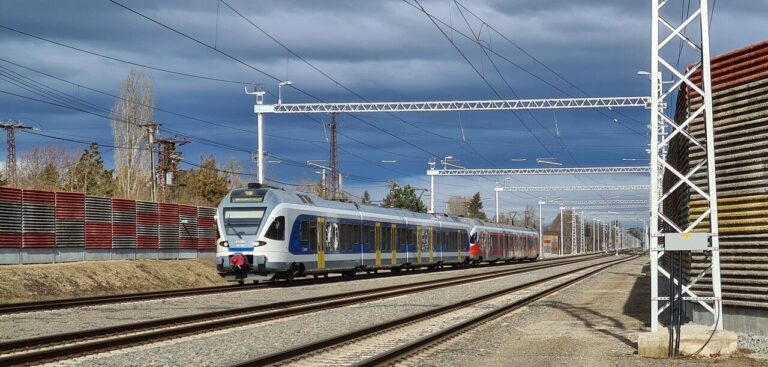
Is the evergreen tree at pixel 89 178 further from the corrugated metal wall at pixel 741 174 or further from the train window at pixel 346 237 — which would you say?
the corrugated metal wall at pixel 741 174

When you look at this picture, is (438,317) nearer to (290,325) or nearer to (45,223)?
(290,325)

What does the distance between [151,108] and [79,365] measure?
59248mm

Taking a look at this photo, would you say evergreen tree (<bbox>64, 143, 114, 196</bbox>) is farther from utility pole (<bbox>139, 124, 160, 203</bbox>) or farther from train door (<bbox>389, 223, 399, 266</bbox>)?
train door (<bbox>389, 223, 399, 266</bbox>)

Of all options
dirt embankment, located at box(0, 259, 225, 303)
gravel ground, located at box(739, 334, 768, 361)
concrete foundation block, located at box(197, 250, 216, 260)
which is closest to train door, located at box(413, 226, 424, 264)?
concrete foundation block, located at box(197, 250, 216, 260)

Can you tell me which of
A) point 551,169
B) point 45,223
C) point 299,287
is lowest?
point 299,287

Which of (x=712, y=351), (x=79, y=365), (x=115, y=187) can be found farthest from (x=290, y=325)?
(x=115, y=187)

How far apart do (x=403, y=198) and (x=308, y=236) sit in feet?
212

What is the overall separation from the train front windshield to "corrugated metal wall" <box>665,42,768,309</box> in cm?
1685

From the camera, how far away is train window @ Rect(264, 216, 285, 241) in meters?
30.4

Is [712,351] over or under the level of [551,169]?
under

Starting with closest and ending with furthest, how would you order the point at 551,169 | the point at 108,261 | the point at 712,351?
the point at 712,351, the point at 108,261, the point at 551,169

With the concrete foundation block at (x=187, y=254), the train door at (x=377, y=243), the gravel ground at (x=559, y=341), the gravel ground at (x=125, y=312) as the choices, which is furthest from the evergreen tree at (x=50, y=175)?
the gravel ground at (x=559, y=341)

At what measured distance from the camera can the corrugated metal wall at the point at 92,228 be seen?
31.8 metres

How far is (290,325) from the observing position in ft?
59.2
